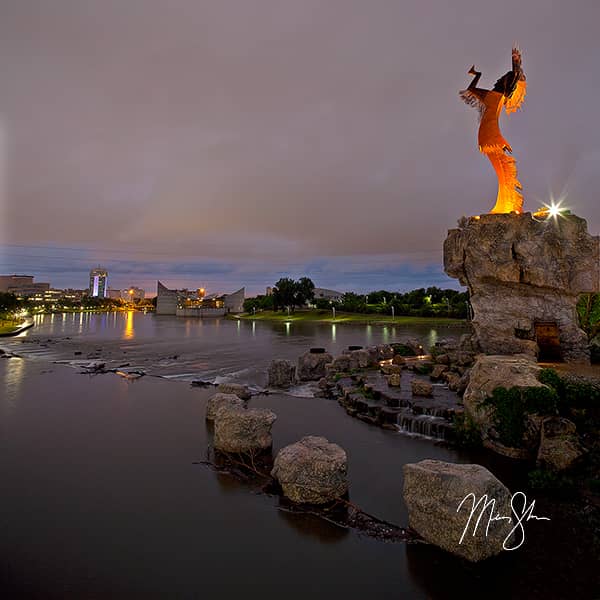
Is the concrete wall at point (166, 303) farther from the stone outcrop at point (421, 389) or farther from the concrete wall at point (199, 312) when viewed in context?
the stone outcrop at point (421, 389)

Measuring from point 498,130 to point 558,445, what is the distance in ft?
52.2

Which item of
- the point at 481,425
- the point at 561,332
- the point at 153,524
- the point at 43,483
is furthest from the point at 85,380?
the point at 561,332

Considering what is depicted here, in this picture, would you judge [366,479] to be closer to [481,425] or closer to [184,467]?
[481,425]

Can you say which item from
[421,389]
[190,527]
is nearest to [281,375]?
[421,389]

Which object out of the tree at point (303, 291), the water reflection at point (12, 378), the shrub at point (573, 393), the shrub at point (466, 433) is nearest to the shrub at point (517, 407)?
the shrub at point (573, 393)

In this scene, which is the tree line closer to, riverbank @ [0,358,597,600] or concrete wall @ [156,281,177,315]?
concrete wall @ [156,281,177,315]

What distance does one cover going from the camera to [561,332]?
16766 mm

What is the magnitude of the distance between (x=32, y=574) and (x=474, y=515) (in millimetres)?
7425

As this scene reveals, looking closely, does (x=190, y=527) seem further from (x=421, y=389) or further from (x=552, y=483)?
(x=421, y=389)

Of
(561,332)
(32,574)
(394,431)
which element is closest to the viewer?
(32,574)

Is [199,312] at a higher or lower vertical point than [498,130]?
lower

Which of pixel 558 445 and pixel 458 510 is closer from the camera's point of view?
pixel 458 510

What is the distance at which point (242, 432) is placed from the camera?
34.6 ft

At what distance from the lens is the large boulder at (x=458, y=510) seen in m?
6.00
